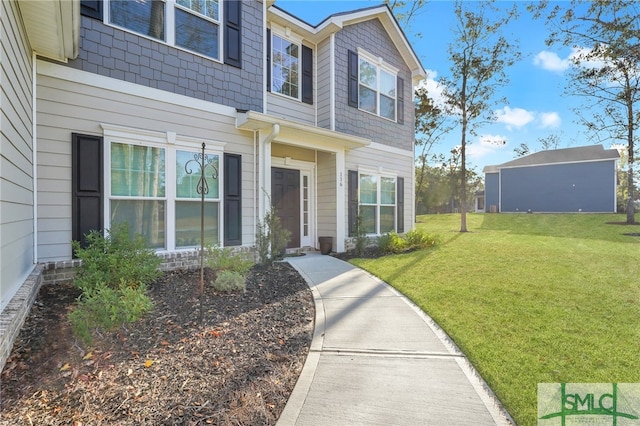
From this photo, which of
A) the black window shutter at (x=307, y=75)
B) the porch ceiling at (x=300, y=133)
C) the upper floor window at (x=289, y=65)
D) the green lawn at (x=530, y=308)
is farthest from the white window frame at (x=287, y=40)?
the green lawn at (x=530, y=308)

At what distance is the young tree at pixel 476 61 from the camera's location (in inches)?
485

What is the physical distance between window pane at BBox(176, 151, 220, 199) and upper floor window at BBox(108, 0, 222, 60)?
73.3 inches

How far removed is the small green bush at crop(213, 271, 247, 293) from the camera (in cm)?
425

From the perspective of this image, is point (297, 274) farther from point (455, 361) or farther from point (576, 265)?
point (576, 265)

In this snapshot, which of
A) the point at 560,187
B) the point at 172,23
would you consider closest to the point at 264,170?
the point at 172,23

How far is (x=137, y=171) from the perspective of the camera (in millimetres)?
4793

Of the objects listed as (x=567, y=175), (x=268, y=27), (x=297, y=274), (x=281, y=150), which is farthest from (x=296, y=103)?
(x=567, y=175)

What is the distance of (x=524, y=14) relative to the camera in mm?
11422

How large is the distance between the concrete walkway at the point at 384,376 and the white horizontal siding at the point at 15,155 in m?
2.60

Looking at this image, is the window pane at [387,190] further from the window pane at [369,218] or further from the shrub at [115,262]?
the shrub at [115,262]

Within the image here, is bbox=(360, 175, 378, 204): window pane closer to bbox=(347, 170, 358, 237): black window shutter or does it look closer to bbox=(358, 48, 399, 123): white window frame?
bbox=(347, 170, 358, 237): black window shutter

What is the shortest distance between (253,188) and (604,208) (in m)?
23.5

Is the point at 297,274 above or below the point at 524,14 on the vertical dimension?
below

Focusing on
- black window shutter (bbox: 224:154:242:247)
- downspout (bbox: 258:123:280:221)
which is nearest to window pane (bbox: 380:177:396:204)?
downspout (bbox: 258:123:280:221)
